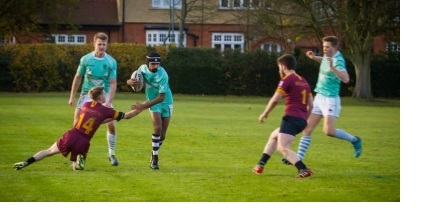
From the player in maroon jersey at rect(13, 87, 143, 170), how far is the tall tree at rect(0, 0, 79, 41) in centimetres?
2089

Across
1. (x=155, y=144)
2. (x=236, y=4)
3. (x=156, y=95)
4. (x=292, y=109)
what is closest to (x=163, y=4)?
(x=236, y=4)

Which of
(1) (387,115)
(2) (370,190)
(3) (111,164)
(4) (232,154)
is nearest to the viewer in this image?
(2) (370,190)

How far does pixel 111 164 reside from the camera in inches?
465

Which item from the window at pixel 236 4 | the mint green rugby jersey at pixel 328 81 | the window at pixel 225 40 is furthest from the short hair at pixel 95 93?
the window at pixel 225 40

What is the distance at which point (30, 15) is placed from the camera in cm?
3394

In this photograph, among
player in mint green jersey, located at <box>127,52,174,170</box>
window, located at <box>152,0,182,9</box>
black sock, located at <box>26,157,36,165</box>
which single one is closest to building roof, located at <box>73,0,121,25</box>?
window, located at <box>152,0,182,9</box>

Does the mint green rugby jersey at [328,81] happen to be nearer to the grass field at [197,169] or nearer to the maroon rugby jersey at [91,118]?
the grass field at [197,169]

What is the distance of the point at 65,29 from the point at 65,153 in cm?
3119

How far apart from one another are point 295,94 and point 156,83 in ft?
5.97

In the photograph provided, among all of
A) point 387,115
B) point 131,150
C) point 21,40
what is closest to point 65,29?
point 21,40

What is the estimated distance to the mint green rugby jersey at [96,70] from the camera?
11.7 metres

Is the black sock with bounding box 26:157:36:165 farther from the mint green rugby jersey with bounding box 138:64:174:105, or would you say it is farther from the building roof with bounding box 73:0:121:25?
the building roof with bounding box 73:0:121:25

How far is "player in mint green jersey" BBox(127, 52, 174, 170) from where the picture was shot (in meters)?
11.3
